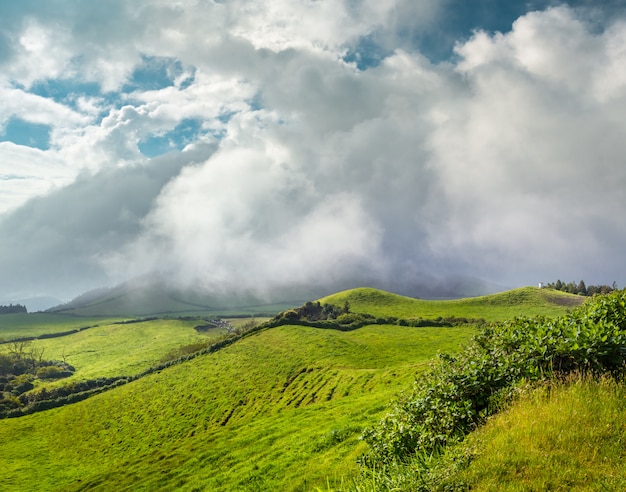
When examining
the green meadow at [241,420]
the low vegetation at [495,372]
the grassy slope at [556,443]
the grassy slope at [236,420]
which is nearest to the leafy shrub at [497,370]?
the low vegetation at [495,372]

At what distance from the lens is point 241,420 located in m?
81.4

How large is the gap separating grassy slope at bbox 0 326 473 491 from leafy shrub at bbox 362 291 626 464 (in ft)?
15.0

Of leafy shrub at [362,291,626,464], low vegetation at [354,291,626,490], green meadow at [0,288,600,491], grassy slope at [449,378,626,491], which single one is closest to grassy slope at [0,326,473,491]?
green meadow at [0,288,600,491]

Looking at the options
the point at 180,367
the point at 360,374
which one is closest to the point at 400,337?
the point at 360,374

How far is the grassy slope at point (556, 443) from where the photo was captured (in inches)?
346

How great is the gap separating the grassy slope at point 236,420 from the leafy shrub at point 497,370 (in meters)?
4.58

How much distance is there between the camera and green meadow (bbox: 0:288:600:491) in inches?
1129

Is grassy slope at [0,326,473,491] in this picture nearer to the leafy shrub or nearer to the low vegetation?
the low vegetation

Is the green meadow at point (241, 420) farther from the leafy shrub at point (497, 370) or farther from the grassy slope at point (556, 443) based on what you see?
the leafy shrub at point (497, 370)

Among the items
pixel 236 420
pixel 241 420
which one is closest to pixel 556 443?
pixel 241 420

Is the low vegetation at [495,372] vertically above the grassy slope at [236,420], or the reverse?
the low vegetation at [495,372]

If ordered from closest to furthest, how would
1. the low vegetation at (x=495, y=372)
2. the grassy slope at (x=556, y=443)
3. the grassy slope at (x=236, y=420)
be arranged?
the grassy slope at (x=556, y=443) < the low vegetation at (x=495, y=372) < the grassy slope at (x=236, y=420)

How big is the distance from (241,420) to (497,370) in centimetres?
7865

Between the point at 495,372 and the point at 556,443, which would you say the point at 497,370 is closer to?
the point at 495,372
